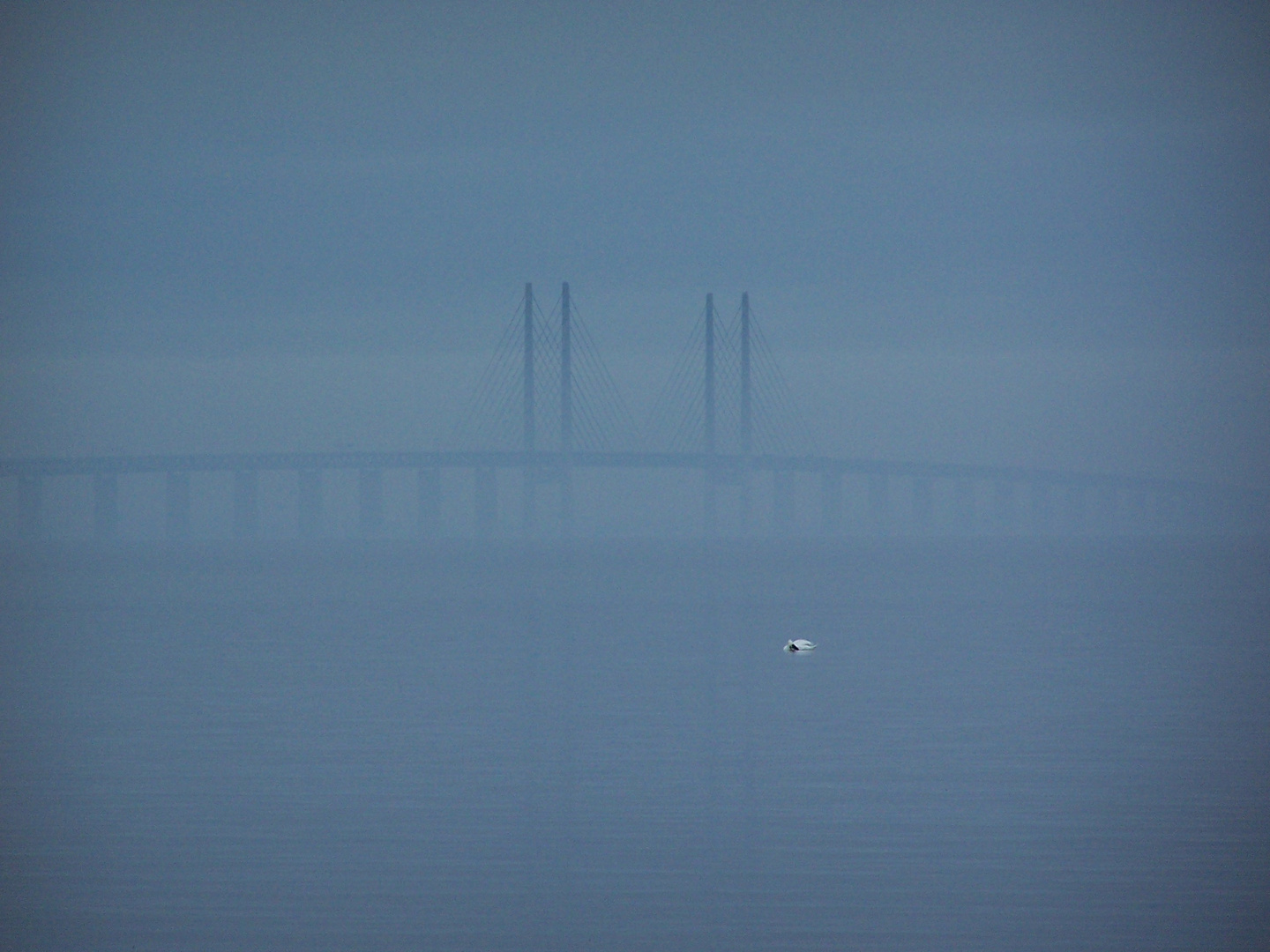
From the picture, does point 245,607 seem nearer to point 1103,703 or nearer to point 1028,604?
point 1028,604

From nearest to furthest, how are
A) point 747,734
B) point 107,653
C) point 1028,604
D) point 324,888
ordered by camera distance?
1. point 324,888
2. point 747,734
3. point 107,653
4. point 1028,604

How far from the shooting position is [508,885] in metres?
9.16

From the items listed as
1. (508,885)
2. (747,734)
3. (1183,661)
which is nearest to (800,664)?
(1183,661)

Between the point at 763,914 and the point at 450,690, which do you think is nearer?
the point at 763,914

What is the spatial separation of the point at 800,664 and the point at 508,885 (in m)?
12.8

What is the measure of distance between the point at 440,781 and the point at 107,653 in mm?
13071

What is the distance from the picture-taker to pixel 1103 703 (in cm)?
1708

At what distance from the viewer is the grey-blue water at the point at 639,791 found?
850 cm

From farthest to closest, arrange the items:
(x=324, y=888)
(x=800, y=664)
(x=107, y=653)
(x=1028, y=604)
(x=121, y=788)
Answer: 1. (x=1028, y=604)
2. (x=107, y=653)
3. (x=800, y=664)
4. (x=121, y=788)
5. (x=324, y=888)

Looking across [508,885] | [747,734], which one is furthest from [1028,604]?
[508,885]

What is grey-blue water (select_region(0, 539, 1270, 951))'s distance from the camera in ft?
27.9

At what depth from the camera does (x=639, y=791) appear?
1201cm

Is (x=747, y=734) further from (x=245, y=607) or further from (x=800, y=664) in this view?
(x=245, y=607)

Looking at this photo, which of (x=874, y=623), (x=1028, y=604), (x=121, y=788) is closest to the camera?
(x=121, y=788)
